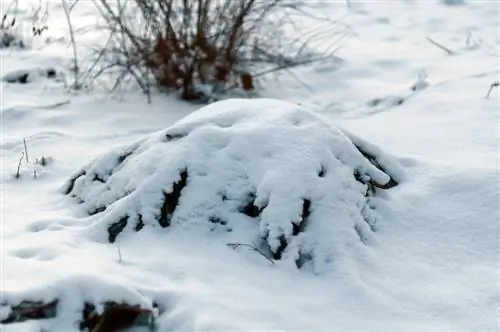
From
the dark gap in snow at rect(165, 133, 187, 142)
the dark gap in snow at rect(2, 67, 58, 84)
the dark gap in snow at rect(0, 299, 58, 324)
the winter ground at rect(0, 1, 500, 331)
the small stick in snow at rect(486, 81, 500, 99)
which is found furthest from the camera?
the dark gap in snow at rect(2, 67, 58, 84)

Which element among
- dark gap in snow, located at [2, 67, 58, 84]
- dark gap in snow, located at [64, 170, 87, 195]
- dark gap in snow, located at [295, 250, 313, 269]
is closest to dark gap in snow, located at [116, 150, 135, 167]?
dark gap in snow, located at [64, 170, 87, 195]

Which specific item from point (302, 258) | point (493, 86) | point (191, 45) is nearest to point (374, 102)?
point (493, 86)

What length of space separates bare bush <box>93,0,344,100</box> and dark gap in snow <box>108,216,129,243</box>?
2155mm

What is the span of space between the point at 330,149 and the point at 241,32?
6.90 feet

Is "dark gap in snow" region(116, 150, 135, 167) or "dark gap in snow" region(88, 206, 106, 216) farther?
"dark gap in snow" region(116, 150, 135, 167)

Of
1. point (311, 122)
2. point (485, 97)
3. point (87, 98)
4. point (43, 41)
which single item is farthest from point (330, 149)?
point (43, 41)

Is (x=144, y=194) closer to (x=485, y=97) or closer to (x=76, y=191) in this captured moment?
(x=76, y=191)

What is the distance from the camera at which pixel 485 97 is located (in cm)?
448

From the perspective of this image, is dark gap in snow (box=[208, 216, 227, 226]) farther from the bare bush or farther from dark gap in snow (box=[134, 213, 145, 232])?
the bare bush

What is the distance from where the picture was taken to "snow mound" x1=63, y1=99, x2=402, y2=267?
115 inches

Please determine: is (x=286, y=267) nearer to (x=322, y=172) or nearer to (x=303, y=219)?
(x=303, y=219)

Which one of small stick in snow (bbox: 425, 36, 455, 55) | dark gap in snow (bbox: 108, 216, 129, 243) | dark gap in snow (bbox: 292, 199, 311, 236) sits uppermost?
small stick in snow (bbox: 425, 36, 455, 55)

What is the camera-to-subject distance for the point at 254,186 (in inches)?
119

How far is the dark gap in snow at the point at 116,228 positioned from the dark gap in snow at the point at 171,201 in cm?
14
